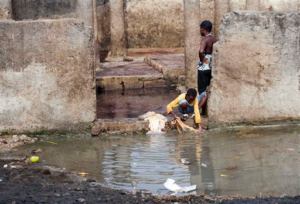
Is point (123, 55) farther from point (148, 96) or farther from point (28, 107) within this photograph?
point (28, 107)

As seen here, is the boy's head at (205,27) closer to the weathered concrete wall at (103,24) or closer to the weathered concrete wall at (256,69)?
the weathered concrete wall at (256,69)

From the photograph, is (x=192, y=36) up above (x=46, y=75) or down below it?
above

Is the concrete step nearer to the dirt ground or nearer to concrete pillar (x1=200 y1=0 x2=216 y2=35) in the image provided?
concrete pillar (x1=200 y1=0 x2=216 y2=35)

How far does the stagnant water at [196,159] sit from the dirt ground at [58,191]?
0.96ft

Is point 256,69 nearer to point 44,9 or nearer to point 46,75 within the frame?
point 46,75

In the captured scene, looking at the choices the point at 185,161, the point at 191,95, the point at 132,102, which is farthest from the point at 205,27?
the point at 132,102

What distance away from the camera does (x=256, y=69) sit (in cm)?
855

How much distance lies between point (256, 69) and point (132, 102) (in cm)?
371

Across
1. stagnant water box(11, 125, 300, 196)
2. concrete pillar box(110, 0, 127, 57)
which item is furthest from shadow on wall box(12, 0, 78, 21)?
stagnant water box(11, 125, 300, 196)

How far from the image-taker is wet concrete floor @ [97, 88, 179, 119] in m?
10.6

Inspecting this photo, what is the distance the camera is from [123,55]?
53.9 ft

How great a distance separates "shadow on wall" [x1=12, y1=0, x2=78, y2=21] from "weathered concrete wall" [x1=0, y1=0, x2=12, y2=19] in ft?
9.02

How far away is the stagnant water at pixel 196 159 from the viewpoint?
6.32 metres

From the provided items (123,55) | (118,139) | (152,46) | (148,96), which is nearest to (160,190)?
(118,139)
